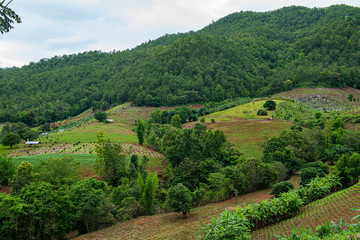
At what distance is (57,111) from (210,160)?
126 metres

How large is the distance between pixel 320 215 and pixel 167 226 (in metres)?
12.8

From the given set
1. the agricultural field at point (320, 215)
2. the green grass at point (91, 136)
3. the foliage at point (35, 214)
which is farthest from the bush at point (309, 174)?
the green grass at point (91, 136)

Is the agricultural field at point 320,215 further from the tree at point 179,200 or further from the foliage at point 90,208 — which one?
the foliage at point 90,208

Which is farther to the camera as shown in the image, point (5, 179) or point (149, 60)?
point (149, 60)

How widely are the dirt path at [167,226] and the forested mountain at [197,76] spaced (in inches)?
3817

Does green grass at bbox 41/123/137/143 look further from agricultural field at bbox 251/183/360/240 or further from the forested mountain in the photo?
agricultural field at bbox 251/183/360/240

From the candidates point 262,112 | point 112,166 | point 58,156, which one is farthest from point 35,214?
point 262,112

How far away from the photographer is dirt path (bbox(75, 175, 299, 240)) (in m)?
19.3

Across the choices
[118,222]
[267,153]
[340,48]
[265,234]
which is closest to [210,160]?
[267,153]

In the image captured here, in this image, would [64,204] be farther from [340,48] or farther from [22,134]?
[340,48]

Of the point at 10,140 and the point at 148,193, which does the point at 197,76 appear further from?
the point at 148,193

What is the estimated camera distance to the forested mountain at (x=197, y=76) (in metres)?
123

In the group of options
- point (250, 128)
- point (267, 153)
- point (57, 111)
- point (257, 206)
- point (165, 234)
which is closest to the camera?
point (257, 206)

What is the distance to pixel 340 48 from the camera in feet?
498
